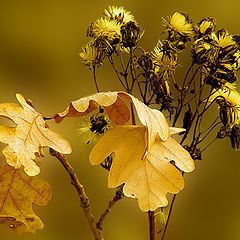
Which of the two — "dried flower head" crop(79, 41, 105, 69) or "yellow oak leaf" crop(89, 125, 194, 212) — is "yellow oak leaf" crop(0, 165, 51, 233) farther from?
"dried flower head" crop(79, 41, 105, 69)

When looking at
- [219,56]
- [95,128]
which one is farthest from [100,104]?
[219,56]

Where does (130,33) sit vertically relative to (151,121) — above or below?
above

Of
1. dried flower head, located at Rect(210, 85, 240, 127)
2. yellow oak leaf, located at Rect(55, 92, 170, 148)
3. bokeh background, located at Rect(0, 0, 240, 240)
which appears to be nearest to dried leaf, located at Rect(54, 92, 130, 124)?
yellow oak leaf, located at Rect(55, 92, 170, 148)

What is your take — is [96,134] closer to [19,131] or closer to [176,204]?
[19,131]

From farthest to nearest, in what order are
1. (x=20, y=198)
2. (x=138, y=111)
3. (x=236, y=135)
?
(x=236, y=135), (x=20, y=198), (x=138, y=111)

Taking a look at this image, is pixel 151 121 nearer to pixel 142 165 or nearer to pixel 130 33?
pixel 142 165

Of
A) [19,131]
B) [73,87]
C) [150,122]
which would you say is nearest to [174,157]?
[150,122]

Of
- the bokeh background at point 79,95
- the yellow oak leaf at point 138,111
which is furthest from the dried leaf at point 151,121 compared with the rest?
the bokeh background at point 79,95
